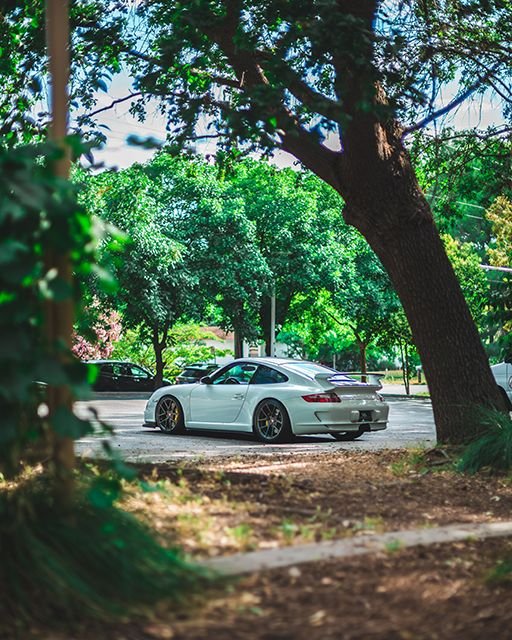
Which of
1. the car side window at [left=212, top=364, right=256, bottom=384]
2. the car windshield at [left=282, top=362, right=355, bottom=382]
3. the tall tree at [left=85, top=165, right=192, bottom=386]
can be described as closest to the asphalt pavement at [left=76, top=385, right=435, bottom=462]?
the car side window at [left=212, top=364, right=256, bottom=384]

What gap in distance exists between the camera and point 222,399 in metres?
16.5

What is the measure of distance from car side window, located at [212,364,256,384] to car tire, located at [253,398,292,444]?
0.66 metres

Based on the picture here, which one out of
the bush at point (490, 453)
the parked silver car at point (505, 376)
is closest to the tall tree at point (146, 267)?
the parked silver car at point (505, 376)

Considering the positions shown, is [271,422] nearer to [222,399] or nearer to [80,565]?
[222,399]

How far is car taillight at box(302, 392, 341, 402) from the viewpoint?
15516 mm

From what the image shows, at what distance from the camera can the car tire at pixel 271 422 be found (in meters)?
15.7

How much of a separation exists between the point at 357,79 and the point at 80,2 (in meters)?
5.34

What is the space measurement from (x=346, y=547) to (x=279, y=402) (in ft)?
32.8

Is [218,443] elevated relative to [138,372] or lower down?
lower down

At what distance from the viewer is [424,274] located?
1102 cm

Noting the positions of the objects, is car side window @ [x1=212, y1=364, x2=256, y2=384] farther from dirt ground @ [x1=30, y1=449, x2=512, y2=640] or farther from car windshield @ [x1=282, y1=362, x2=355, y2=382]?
dirt ground @ [x1=30, y1=449, x2=512, y2=640]

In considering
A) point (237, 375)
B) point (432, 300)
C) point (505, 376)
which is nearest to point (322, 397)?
point (237, 375)

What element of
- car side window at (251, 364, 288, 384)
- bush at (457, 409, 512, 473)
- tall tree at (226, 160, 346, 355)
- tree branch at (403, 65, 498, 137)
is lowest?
bush at (457, 409, 512, 473)

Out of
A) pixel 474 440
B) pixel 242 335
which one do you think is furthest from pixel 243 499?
pixel 242 335
